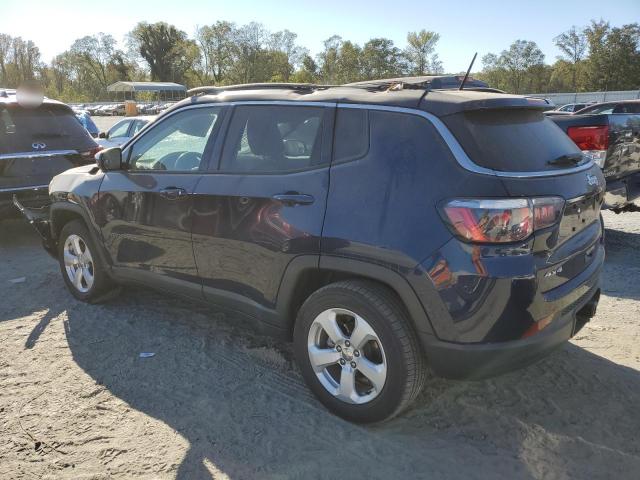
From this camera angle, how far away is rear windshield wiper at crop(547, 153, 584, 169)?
2831 mm

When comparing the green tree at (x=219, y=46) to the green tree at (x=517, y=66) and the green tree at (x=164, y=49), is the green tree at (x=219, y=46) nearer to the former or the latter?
the green tree at (x=164, y=49)

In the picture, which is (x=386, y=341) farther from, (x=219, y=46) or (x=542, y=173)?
(x=219, y=46)

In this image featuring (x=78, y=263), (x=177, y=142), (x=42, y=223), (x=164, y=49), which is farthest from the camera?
(x=164, y=49)

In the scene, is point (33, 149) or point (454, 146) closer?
point (454, 146)

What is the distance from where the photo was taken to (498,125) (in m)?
2.75

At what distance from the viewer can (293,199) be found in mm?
2979

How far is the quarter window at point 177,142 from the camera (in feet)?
12.0

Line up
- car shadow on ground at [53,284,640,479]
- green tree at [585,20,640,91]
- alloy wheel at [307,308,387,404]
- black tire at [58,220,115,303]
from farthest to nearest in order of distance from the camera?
green tree at [585,20,640,91] < black tire at [58,220,115,303] < alloy wheel at [307,308,387,404] < car shadow on ground at [53,284,640,479]

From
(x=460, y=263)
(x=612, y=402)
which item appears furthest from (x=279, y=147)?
(x=612, y=402)

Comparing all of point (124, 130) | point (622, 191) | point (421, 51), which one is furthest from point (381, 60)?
point (622, 191)

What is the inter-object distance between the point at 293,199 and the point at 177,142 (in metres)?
1.38

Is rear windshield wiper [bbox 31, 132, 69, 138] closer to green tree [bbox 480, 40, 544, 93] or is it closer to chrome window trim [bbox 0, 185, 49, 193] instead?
chrome window trim [bbox 0, 185, 49, 193]

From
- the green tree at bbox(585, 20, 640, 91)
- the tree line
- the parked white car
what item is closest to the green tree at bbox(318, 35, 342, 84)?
the tree line

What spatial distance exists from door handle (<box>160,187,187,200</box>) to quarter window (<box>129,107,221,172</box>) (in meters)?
0.15
